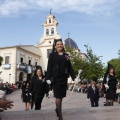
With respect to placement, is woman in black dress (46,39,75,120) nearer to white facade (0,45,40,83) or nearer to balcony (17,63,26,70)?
white facade (0,45,40,83)

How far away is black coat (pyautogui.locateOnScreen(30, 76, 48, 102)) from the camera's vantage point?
28.4ft

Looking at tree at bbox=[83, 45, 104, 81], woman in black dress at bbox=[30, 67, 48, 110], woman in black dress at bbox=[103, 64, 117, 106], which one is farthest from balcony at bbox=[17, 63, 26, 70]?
woman in black dress at bbox=[30, 67, 48, 110]

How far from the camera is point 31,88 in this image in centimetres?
895

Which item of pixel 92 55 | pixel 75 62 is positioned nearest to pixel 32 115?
pixel 92 55

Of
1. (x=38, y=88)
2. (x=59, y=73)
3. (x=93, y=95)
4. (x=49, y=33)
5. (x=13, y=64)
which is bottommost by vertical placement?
(x=93, y=95)

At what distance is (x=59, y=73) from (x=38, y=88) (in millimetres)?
2731

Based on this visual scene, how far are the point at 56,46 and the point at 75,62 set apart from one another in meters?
50.3

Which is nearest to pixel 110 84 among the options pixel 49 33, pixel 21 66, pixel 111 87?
pixel 111 87

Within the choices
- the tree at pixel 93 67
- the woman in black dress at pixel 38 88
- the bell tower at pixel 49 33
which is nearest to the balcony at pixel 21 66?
the bell tower at pixel 49 33

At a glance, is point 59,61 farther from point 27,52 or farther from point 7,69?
point 27,52

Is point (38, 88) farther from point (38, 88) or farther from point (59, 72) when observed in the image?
point (59, 72)

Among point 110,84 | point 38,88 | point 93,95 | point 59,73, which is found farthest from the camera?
point 93,95

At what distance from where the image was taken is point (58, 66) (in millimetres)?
6137

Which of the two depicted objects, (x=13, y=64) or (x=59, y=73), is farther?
(x=13, y=64)
